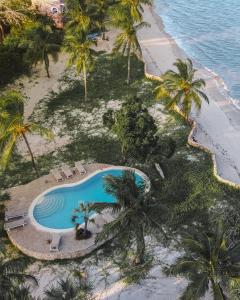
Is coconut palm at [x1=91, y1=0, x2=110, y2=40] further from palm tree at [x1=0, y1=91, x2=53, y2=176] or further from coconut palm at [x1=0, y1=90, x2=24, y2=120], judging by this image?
palm tree at [x1=0, y1=91, x2=53, y2=176]

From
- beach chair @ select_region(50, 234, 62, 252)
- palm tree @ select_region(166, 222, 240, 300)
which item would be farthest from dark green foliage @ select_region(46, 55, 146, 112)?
palm tree @ select_region(166, 222, 240, 300)

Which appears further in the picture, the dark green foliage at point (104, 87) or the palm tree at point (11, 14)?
the palm tree at point (11, 14)

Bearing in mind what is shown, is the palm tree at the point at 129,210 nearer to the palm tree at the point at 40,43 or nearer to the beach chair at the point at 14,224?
the beach chair at the point at 14,224

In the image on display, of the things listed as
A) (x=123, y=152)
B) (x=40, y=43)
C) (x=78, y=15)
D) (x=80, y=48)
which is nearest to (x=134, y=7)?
(x=78, y=15)

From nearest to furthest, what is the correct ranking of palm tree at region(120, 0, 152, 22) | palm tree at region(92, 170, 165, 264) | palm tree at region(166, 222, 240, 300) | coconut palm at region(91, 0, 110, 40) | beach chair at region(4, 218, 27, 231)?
palm tree at region(166, 222, 240, 300) < palm tree at region(92, 170, 165, 264) < beach chair at region(4, 218, 27, 231) < palm tree at region(120, 0, 152, 22) < coconut palm at region(91, 0, 110, 40)

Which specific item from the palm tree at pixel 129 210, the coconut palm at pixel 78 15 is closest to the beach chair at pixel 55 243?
the palm tree at pixel 129 210

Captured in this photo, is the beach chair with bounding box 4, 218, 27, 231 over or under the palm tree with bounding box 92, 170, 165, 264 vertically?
under
